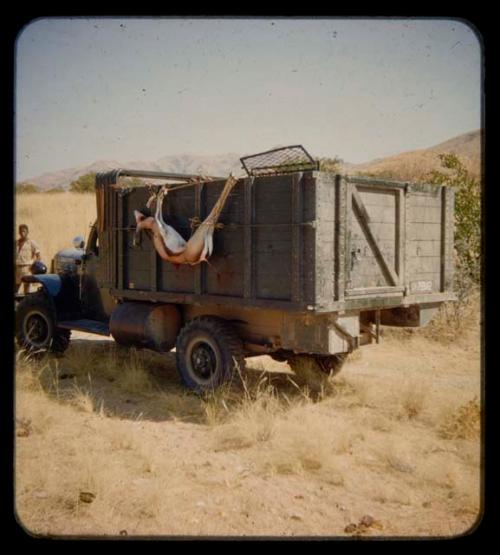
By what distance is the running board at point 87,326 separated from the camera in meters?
8.68

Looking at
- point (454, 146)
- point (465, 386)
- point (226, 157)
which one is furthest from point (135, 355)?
point (226, 157)

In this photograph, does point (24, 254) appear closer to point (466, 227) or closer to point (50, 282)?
point (50, 282)

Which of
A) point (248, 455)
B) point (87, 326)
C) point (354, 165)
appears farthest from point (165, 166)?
point (248, 455)

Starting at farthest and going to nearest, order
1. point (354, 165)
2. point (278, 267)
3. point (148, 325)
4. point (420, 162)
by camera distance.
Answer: point (354, 165)
point (420, 162)
point (148, 325)
point (278, 267)

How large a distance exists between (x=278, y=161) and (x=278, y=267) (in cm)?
127

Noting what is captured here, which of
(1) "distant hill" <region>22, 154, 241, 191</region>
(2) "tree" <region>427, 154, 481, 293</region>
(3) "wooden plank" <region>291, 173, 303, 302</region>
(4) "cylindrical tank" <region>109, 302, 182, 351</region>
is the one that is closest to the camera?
(3) "wooden plank" <region>291, 173, 303, 302</region>

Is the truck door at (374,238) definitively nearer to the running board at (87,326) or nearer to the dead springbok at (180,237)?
the dead springbok at (180,237)

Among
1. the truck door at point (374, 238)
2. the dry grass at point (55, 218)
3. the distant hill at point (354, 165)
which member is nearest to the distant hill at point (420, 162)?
the distant hill at point (354, 165)

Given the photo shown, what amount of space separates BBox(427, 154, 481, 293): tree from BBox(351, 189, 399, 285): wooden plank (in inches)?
195

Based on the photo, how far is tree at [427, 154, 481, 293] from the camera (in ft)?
37.2

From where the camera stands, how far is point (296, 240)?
6285 millimetres

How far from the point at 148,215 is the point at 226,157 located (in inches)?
3856

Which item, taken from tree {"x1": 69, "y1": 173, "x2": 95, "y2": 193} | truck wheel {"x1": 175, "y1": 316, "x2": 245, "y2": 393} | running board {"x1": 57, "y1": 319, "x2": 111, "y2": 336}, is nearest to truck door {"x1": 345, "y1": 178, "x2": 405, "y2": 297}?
truck wheel {"x1": 175, "y1": 316, "x2": 245, "y2": 393}

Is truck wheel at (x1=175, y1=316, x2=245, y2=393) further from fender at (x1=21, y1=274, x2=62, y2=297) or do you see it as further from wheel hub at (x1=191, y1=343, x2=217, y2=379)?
fender at (x1=21, y1=274, x2=62, y2=297)
